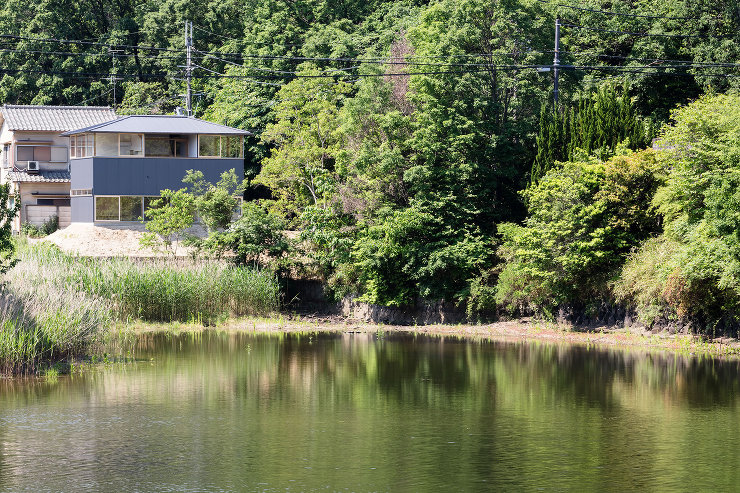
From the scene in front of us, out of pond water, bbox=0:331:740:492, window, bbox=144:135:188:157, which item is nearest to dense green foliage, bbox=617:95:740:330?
pond water, bbox=0:331:740:492

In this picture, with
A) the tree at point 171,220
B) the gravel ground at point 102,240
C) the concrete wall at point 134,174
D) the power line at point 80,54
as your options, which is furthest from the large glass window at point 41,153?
the tree at point 171,220

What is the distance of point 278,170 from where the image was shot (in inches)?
1892

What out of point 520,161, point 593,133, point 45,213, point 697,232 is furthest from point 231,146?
point 697,232

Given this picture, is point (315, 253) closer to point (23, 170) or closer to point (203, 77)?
point (23, 170)

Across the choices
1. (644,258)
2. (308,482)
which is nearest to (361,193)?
(644,258)

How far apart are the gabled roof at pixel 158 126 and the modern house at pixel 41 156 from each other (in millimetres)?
8613

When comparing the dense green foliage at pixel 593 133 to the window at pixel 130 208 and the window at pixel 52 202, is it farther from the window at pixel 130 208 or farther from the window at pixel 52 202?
the window at pixel 52 202

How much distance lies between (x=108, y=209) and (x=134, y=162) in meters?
2.82

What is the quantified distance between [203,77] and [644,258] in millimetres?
43804

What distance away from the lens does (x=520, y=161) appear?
4053 cm

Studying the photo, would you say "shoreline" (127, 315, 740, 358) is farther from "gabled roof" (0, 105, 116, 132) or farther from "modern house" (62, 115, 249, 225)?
"gabled roof" (0, 105, 116, 132)

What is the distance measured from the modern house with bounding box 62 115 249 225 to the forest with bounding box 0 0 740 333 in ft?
12.2

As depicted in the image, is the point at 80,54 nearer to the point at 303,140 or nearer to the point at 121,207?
the point at 121,207

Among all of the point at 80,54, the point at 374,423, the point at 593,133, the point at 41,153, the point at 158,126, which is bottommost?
the point at 374,423
